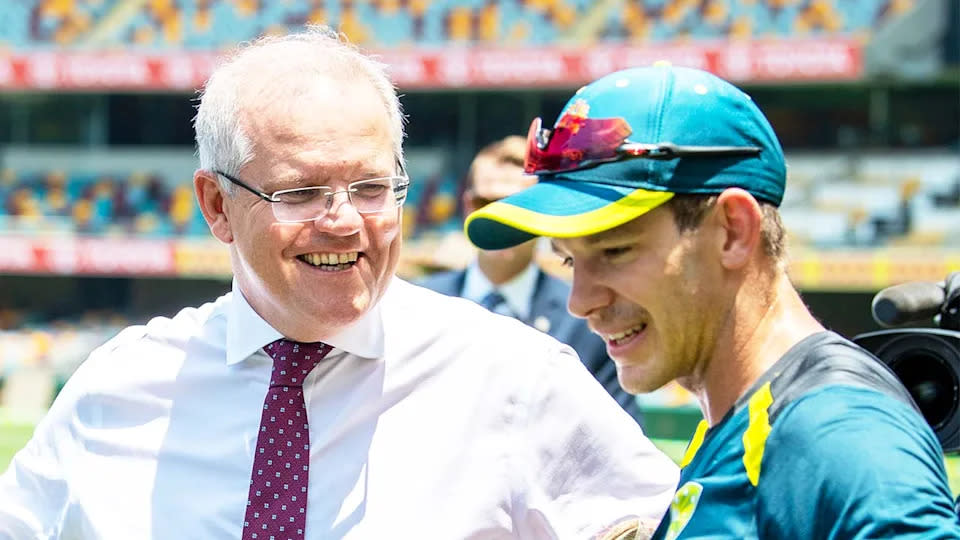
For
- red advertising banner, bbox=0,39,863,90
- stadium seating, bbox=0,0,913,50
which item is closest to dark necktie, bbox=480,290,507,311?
red advertising banner, bbox=0,39,863,90

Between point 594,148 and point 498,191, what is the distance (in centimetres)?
208

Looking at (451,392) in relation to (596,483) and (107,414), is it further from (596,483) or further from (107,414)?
(107,414)

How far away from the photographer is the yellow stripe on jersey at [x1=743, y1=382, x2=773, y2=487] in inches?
47.4

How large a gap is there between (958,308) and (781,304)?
1.34 feet

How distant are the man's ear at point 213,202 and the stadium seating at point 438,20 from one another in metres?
14.7

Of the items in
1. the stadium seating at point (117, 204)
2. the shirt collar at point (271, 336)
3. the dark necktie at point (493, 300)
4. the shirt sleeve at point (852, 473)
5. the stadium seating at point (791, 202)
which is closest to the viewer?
the shirt sleeve at point (852, 473)

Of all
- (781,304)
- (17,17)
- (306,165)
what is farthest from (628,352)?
(17,17)

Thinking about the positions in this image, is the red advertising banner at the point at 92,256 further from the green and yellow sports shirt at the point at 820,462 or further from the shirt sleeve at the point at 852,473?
the shirt sleeve at the point at 852,473

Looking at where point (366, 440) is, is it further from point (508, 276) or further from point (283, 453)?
point (508, 276)

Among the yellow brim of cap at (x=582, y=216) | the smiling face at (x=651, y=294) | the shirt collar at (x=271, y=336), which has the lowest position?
the shirt collar at (x=271, y=336)

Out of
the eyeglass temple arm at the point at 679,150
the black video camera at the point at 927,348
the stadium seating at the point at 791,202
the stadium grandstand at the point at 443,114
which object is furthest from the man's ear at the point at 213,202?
the stadium seating at the point at 791,202

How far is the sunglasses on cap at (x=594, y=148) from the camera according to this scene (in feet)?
4.32

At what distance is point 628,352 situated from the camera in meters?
1.40

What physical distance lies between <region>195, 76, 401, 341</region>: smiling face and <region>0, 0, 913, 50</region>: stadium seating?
14.7m
